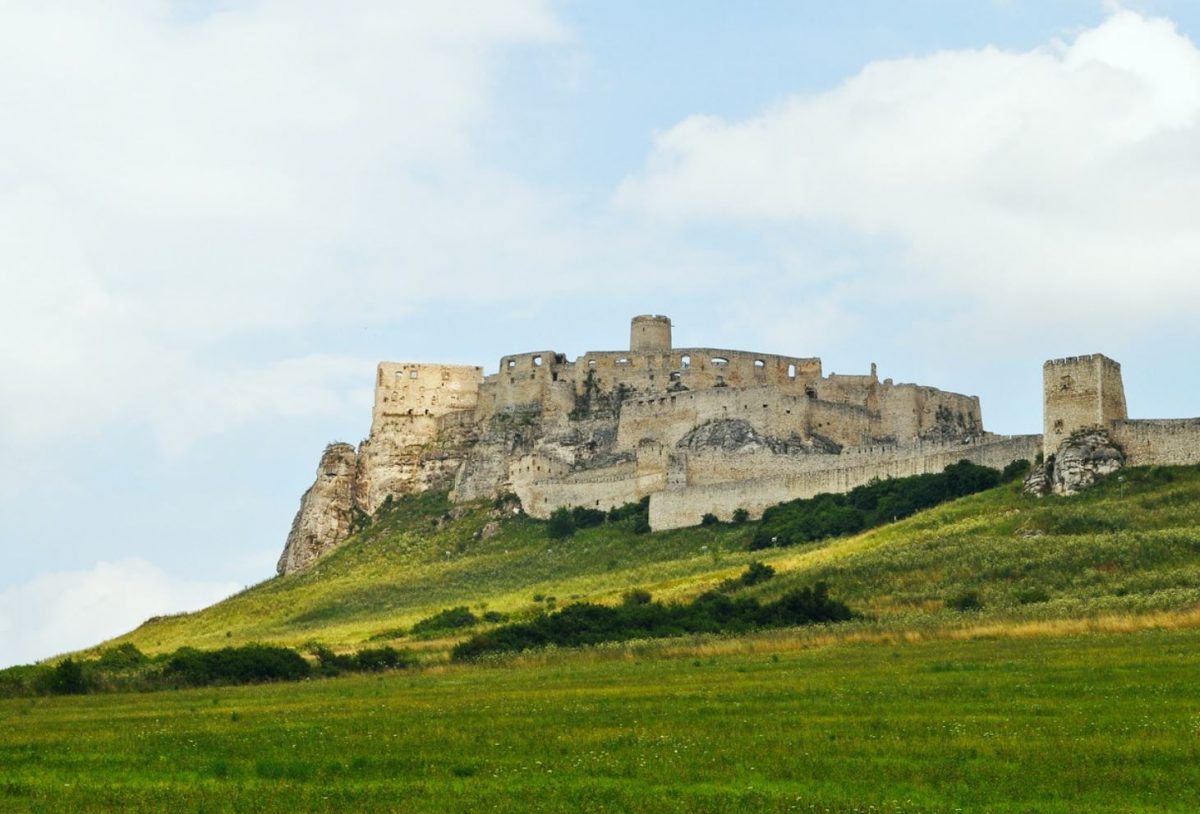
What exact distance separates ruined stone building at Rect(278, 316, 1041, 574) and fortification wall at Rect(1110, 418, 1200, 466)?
8.34m

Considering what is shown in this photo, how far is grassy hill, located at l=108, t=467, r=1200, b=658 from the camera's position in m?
39.2

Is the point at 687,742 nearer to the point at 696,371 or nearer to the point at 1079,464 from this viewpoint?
the point at 1079,464

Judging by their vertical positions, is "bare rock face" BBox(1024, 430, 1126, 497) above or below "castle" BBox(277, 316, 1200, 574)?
below

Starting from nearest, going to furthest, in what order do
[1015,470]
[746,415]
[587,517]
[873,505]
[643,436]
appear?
[1015,470], [873,505], [587,517], [746,415], [643,436]

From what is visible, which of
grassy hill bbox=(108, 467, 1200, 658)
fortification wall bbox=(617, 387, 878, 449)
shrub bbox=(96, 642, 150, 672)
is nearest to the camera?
grassy hill bbox=(108, 467, 1200, 658)

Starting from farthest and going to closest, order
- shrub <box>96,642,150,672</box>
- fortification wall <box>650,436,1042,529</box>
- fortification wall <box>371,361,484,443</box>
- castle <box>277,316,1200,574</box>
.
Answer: fortification wall <box>371,361,484,443</box>, castle <box>277,316,1200,574</box>, fortification wall <box>650,436,1042,529</box>, shrub <box>96,642,150,672</box>

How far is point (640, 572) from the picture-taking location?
62000mm

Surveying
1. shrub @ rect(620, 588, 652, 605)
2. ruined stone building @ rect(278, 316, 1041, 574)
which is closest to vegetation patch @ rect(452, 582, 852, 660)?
shrub @ rect(620, 588, 652, 605)

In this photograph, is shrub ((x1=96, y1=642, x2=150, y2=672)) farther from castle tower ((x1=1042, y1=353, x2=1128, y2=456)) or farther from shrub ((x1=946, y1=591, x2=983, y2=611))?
castle tower ((x1=1042, y1=353, x2=1128, y2=456))

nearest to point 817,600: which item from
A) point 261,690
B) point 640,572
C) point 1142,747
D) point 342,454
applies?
point 261,690

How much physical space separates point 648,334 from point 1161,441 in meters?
38.1

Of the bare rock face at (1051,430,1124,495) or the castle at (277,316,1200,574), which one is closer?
the bare rock face at (1051,430,1124,495)

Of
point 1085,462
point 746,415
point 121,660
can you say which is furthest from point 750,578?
point 746,415

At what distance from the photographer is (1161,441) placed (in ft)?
178
